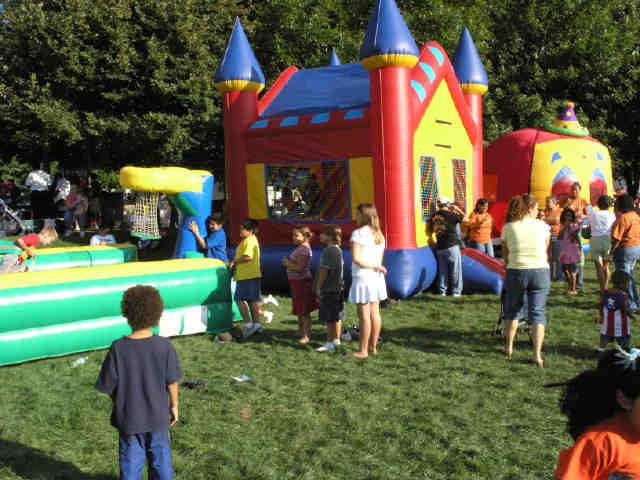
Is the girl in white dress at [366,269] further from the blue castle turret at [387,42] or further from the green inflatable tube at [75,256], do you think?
the green inflatable tube at [75,256]

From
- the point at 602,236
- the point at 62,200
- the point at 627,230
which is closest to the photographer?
the point at 627,230

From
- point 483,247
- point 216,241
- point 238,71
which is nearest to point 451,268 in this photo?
point 483,247

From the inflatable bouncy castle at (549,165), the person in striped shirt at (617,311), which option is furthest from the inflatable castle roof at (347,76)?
the person in striped shirt at (617,311)

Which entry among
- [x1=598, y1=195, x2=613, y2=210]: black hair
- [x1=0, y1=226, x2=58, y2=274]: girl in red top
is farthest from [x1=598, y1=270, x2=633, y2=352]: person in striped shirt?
[x1=0, y1=226, x2=58, y2=274]: girl in red top

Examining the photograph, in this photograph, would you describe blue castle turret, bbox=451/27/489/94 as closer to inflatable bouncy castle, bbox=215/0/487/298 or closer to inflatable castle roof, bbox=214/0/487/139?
inflatable castle roof, bbox=214/0/487/139

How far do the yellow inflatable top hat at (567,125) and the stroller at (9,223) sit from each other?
44.3 feet

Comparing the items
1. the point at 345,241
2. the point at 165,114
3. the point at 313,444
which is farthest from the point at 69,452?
the point at 165,114

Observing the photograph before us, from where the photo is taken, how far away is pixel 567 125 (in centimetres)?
1344

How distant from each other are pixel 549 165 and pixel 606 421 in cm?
1208

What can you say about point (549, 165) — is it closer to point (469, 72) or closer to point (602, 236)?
point (469, 72)

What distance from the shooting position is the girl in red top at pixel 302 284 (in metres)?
6.15

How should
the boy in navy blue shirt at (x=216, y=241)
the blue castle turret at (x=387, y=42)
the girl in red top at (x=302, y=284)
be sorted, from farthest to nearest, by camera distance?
the blue castle turret at (x=387, y=42), the boy in navy blue shirt at (x=216, y=241), the girl in red top at (x=302, y=284)

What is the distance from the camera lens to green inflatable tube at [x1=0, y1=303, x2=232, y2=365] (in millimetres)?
5316

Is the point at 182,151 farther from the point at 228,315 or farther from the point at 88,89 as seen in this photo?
the point at 228,315
